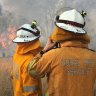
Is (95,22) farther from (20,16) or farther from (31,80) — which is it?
(31,80)

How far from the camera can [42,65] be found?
3857 millimetres

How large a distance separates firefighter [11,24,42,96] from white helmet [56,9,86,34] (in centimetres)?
92

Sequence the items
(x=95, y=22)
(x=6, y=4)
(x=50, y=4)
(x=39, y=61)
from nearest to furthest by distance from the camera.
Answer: (x=39, y=61) → (x=95, y=22) → (x=50, y=4) → (x=6, y=4)

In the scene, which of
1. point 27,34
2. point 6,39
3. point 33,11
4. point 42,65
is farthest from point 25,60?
point 6,39

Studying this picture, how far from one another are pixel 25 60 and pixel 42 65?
0.98 metres

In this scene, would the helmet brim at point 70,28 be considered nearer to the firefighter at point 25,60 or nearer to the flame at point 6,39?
the firefighter at point 25,60

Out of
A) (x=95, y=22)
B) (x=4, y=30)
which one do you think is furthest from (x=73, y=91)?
(x=4, y=30)

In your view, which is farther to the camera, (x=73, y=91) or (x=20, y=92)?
(x=20, y=92)

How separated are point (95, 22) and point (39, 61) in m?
19.6

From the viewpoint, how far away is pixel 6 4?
29031 millimetres

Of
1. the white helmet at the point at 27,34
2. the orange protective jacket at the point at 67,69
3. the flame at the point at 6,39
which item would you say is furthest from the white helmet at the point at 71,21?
the flame at the point at 6,39

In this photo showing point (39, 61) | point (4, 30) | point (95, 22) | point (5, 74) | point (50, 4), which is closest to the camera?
point (39, 61)

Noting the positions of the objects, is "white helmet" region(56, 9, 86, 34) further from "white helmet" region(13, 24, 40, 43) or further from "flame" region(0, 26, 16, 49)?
"flame" region(0, 26, 16, 49)

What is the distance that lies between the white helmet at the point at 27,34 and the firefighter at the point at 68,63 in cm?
91
